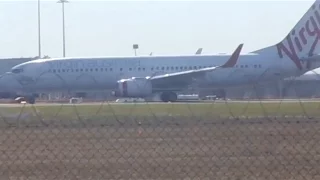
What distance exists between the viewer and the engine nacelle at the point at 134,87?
50.9 meters

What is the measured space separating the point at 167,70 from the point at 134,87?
12.5ft

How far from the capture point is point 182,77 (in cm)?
5262

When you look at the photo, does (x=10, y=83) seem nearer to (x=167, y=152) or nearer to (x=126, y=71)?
(x=126, y=71)

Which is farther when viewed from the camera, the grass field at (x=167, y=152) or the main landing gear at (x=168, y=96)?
the main landing gear at (x=168, y=96)

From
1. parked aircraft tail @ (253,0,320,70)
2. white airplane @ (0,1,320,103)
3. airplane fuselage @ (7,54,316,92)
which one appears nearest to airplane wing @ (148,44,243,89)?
white airplane @ (0,1,320,103)

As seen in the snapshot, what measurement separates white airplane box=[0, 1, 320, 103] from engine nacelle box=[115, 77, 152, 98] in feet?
2.36

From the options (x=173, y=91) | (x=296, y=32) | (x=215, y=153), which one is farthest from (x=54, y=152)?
(x=296, y=32)

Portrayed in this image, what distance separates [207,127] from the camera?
69.2 feet

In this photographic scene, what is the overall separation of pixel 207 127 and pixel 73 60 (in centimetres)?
3404

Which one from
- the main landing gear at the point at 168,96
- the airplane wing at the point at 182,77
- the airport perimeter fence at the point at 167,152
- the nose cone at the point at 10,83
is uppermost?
the airport perimeter fence at the point at 167,152

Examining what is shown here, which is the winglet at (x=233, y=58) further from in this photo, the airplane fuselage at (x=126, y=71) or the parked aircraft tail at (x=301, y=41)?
the parked aircraft tail at (x=301, y=41)

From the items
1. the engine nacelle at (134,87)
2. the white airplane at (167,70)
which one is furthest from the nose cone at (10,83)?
the engine nacelle at (134,87)

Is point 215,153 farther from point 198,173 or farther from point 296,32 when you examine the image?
point 296,32

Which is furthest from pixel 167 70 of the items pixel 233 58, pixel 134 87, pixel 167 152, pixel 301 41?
pixel 167 152
